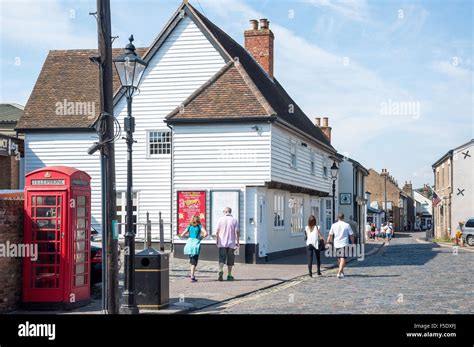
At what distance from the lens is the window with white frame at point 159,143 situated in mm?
28703

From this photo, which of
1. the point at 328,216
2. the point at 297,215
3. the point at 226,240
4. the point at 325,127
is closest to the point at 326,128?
the point at 325,127

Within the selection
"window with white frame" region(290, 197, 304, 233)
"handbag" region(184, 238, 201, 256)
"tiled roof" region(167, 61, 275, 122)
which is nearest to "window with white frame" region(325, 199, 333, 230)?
"window with white frame" region(290, 197, 304, 233)

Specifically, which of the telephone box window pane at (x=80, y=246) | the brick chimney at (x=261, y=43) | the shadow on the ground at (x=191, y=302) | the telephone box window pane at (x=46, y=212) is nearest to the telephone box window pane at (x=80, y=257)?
the telephone box window pane at (x=80, y=246)

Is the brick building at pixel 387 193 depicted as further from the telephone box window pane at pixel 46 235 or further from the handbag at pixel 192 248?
Result: the telephone box window pane at pixel 46 235

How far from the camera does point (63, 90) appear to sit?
31.2 m

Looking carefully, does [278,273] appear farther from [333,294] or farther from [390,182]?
[390,182]

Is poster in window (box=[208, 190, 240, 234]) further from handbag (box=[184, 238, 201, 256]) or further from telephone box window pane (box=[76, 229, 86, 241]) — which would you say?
telephone box window pane (box=[76, 229, 86, 241])

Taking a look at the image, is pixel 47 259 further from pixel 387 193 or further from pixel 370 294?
pixel 387 193

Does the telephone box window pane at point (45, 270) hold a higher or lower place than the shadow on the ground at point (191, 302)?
higher

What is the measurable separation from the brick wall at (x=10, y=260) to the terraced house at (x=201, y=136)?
12.1 meters

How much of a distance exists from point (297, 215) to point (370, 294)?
15760 mm

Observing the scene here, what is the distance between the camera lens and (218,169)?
2519 cm

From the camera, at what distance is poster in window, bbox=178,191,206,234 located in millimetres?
25031

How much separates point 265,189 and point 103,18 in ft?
47.2
